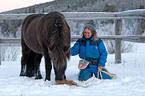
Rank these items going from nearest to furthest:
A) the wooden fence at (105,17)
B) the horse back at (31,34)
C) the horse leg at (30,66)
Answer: the horse back at (31,34), the horse leg at (30,66), the wooden fence at (105,17)

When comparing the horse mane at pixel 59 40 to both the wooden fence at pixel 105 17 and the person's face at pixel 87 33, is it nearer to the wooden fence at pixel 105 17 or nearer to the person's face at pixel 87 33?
the person's face at pixel 87 33

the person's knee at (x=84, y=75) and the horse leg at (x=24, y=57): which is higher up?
the horse leg at (x=24, y=57)

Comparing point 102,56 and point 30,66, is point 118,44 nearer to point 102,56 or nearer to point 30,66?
point 102,56

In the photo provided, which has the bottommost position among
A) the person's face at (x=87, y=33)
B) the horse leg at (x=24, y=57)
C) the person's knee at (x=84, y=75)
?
the person's knee at (x=84, y=75)

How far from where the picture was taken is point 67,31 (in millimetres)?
2840

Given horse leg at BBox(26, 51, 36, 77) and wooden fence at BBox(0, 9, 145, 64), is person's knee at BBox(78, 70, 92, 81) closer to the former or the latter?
horse leg at BBox(26, 51, 36, 77)

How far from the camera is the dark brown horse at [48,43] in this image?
2688 millimetres

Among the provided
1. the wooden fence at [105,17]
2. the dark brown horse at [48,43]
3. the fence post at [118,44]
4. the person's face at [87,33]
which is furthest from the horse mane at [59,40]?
the fence post at [118,44]

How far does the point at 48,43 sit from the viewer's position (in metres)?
3.04

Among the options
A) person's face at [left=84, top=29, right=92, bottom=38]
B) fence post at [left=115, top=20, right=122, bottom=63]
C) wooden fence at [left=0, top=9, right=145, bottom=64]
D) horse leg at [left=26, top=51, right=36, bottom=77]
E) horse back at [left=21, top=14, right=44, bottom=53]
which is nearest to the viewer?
person's face at [left=84, top=29, right=92, bottom=38]

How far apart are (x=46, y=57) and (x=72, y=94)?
863 mm

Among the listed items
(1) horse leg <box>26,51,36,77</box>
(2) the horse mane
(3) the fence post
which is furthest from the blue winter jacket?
(3) the fence post

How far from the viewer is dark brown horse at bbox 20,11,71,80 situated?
8.82 ft

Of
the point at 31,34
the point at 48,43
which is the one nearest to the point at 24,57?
the point at 31,34
